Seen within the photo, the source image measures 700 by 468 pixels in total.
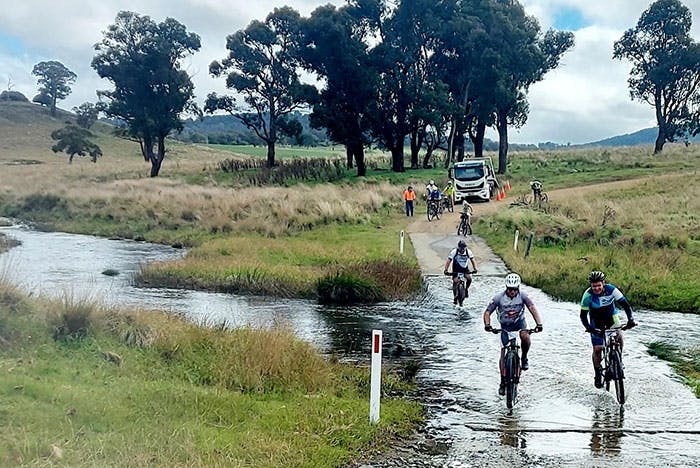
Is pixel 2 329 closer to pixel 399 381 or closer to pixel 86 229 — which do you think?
pixel 399 381

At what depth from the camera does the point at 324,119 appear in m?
57.5

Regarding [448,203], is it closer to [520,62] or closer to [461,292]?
[461,292]

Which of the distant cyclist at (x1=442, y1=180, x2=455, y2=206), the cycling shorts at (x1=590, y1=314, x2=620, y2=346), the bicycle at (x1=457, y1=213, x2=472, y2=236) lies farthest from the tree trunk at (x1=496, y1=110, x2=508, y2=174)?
the cycling shorts at (x1=590, y1=314, x2=620, y2=346)

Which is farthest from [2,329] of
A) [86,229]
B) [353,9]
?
[353,9]

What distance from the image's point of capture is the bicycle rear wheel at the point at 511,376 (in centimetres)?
983

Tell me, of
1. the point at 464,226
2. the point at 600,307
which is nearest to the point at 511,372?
the point at 600,307

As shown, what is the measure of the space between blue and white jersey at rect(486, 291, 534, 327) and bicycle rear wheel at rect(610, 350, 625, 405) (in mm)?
1369

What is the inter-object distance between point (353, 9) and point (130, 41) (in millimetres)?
20255

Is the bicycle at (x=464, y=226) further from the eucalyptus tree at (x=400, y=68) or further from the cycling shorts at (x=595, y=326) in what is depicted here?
the eucalyptus tree at (x=400, y=68)

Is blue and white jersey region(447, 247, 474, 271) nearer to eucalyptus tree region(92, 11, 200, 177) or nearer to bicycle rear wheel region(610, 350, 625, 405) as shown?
bicycle rear wheel region(610, 350, 625, 405)

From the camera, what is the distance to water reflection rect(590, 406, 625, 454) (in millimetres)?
8367

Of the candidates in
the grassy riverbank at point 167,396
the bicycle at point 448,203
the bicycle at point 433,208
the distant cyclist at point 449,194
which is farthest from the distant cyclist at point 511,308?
the distant cyclist at point 449,194

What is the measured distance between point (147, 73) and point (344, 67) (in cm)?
1885

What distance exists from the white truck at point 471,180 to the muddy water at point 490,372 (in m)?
19.1
